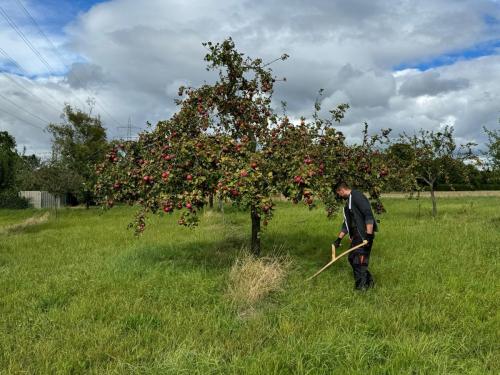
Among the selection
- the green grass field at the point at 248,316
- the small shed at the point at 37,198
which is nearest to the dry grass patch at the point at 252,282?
the green grass field at the point at 248,316

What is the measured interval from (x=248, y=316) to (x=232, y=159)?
103 inches

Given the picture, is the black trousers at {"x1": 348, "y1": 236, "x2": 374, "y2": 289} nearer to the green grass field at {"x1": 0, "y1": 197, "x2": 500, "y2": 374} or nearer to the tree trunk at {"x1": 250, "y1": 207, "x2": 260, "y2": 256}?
the green grass field at {"x1": 0, "y1": 197, "x2": 500, "y2": 374}

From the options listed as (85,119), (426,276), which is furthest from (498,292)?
(85,119)

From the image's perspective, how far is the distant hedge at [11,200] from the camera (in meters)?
40.4

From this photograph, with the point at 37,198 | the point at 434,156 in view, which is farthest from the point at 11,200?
the point at 434,156

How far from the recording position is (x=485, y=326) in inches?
213

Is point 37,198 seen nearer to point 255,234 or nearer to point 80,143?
point 80,143

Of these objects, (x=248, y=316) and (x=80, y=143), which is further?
(x=80, y=143)

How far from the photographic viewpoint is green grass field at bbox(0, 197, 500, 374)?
14.5ft

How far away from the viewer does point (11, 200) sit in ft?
133

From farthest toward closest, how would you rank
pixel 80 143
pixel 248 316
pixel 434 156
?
pixel 80 143
pixel 434 156
pixel 248 316

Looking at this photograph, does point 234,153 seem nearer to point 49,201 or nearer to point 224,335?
point 224,335

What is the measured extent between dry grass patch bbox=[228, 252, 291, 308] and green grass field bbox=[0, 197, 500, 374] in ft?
0.43

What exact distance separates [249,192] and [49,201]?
1646 inches
